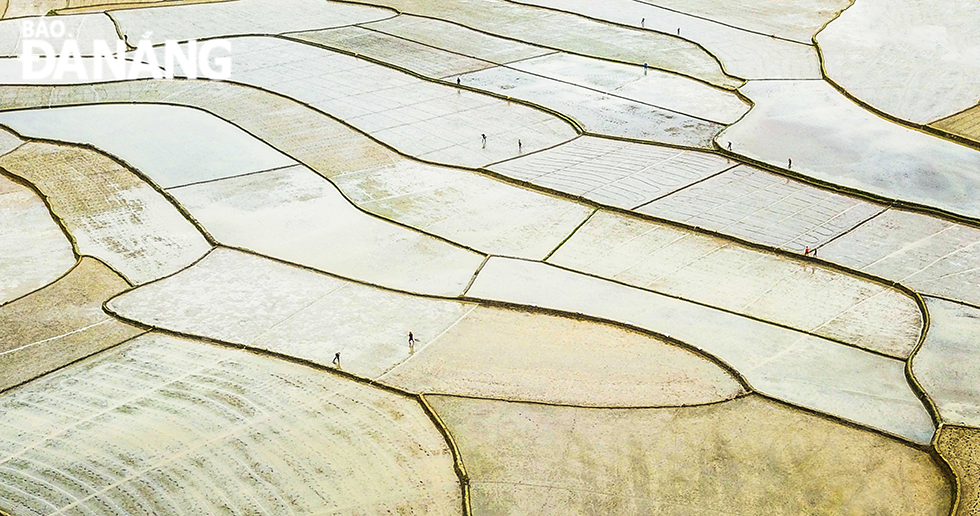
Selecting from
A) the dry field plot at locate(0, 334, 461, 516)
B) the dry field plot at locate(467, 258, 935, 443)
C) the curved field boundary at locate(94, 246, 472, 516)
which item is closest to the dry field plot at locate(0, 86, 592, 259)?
the dry field plot at locate(467, 258, 935, 443)

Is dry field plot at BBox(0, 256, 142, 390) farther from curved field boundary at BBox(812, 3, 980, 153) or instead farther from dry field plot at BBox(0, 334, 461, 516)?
curved field boundary at BBox(812, 3, 980, 153)

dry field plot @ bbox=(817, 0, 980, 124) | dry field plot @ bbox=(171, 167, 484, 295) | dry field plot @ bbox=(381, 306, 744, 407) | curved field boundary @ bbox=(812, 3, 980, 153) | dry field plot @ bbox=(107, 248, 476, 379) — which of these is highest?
dry field plot @ bbox=(817, 0, 980, 124)

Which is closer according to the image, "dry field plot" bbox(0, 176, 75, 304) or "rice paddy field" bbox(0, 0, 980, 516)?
"rice paddy field" bbox(0, 0, 980, 516)

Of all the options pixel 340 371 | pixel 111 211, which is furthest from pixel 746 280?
pixel 111 211

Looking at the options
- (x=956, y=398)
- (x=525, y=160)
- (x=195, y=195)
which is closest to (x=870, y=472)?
(x=956, y=398)

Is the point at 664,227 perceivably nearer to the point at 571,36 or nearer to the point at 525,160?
the point at 525,160

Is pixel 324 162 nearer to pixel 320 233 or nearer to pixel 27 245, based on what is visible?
pixel 320 233

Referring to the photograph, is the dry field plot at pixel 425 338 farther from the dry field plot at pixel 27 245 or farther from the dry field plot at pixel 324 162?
the dry field plot at pixel 324 162
